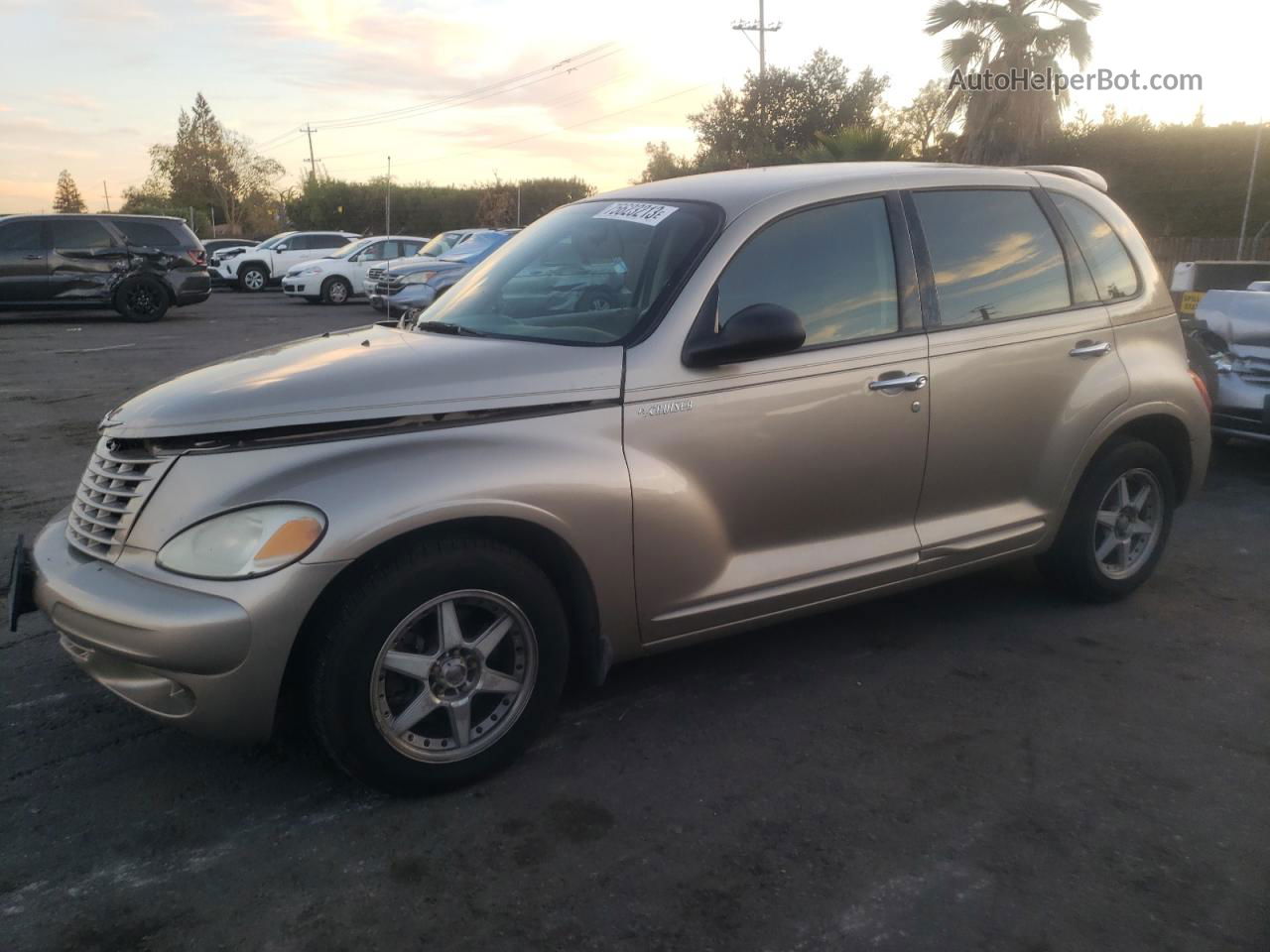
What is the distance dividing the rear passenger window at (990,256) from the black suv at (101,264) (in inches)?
660

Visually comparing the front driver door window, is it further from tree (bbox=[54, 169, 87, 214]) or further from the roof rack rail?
tree (bbox=[54, 169, 87, 214])

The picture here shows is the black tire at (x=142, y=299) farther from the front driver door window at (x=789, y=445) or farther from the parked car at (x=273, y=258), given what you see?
the front driver door window at (x=789, y=445)

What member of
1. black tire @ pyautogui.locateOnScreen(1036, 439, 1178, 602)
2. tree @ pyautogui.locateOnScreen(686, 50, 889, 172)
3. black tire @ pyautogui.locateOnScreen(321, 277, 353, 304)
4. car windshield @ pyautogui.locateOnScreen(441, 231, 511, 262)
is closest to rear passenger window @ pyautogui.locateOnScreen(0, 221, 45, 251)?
car windshield @ pyautogui.locateOnScreen(441, 231, 511, 262)

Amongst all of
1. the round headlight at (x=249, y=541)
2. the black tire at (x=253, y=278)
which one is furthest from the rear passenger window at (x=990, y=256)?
the black tire at (x=253, y=278)

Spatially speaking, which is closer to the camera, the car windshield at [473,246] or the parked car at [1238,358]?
the parked car at [1238,358]

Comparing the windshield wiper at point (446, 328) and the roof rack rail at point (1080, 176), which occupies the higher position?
the roof rack rail at point (1080, 176)

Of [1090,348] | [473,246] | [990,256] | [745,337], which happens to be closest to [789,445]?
[745,337]

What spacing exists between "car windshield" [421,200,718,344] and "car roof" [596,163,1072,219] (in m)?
0.09

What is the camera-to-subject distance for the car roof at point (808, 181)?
3916 millimetres

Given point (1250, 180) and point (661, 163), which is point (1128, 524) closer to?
point (1250, 180)

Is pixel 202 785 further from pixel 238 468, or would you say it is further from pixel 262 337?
pixel 262 337

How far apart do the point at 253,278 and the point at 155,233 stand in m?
11.5

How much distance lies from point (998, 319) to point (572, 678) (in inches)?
84.9

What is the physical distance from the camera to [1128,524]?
4906 mm
